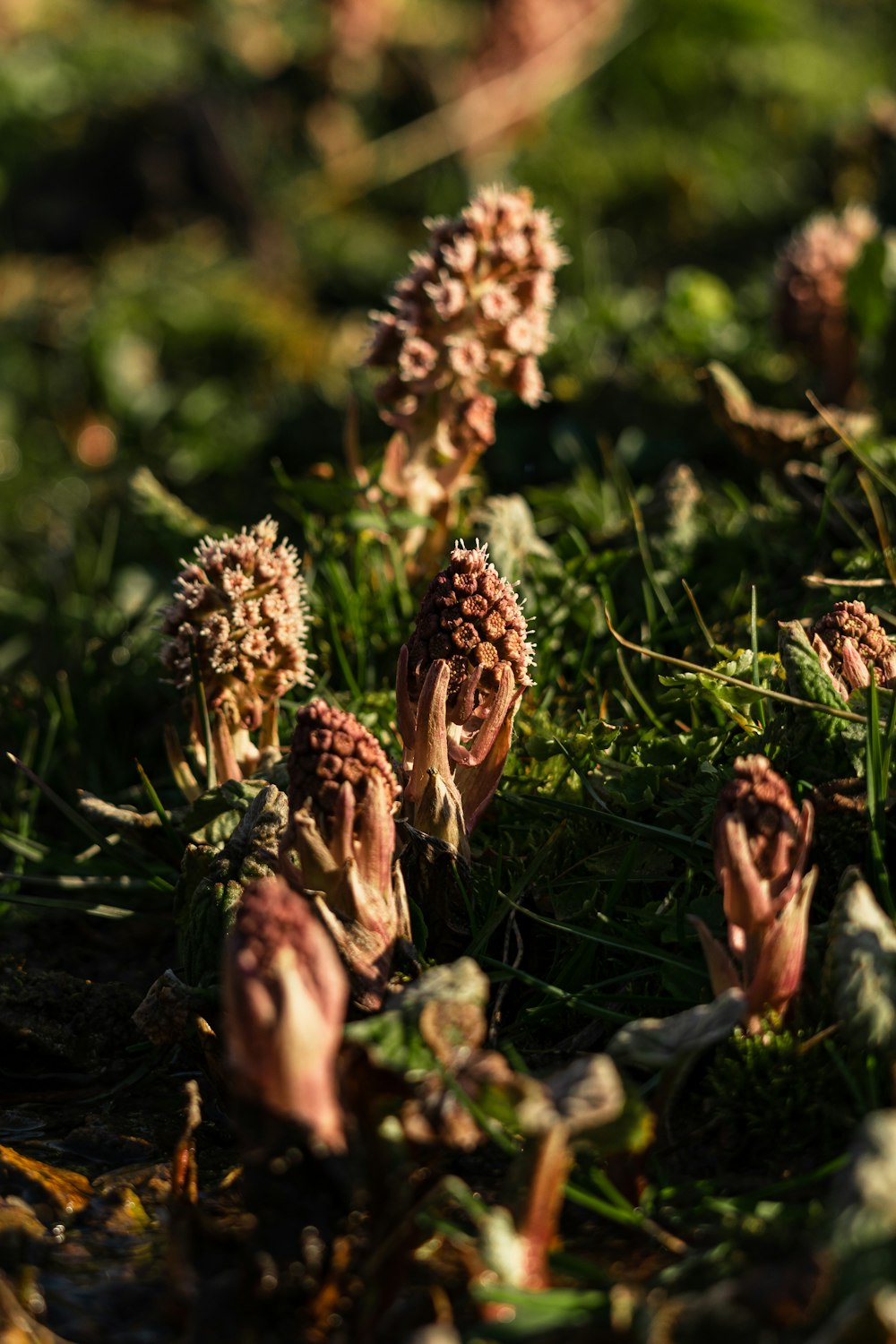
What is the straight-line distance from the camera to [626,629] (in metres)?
3.69

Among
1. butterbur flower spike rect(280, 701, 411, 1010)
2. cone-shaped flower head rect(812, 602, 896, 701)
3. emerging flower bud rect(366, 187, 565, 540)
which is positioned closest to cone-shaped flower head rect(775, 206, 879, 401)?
emerging flower bud rect(366, 187, 565, 540)

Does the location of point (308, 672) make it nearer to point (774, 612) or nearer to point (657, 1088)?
point (774, 612)

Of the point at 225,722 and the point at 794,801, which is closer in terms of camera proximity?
the point at 794,801

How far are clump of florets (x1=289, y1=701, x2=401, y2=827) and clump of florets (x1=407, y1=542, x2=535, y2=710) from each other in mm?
339

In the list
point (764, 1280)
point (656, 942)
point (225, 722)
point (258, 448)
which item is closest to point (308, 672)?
point (225, 722)

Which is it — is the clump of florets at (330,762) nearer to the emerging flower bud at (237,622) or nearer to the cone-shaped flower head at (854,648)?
the emerging flower bud at (237,622)

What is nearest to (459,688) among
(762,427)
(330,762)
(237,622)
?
(330,762)

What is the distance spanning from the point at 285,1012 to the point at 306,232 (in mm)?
7116

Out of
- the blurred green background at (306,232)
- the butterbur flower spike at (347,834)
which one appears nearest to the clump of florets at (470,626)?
the butterbur flower spike at (347,834)

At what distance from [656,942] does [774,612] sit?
121cm

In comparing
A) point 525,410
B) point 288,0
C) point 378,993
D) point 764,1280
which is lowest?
point 764,1280

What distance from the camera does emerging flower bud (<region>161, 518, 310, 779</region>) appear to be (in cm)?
299

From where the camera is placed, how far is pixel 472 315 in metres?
3.61

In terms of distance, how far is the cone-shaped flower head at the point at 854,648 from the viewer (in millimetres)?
2707
